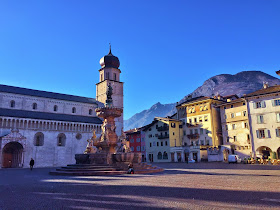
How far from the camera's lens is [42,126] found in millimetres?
51188

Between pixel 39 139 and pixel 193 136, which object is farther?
pixel 193 136

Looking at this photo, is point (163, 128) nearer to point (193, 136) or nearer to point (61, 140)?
point (193, 136)

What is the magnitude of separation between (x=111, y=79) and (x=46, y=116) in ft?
64.9

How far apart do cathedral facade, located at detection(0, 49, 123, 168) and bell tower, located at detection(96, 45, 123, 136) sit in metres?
0.65

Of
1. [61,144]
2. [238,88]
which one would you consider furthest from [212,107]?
[238,88]

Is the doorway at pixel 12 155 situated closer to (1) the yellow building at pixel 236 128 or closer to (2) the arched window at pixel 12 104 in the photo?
(2) the arched window at pixel 12 104

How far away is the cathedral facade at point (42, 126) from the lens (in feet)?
157

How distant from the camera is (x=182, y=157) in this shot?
55281 millimetres

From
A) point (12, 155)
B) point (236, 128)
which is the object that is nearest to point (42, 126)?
point (12, 155)

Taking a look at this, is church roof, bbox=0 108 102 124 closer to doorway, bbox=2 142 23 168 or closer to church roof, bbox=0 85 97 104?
church roof, bbox=0 85 97 104

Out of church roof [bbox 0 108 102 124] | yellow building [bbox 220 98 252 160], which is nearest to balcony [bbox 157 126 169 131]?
yellow building [bbox 220 98 252 160]

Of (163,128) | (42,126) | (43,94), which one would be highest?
(43,94)

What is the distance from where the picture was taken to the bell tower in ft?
214

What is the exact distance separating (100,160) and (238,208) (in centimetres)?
1639
